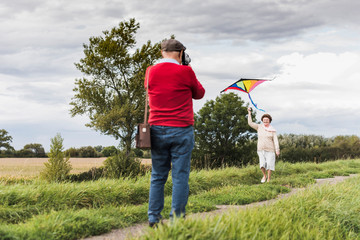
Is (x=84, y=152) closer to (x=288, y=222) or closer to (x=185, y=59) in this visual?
(x=185, y=59)

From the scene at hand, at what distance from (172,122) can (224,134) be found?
15944 mm

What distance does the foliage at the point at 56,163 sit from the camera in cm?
1225

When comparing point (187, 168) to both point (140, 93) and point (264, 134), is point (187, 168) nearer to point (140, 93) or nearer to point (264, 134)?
point (264, 134)

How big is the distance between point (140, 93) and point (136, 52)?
307 cm

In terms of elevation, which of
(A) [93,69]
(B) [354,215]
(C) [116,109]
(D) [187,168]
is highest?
(A) [93,69]

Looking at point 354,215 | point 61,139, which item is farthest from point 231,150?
point 354,215

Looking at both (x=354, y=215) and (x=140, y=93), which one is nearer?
(x=354, y=215)

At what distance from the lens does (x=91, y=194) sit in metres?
6.94

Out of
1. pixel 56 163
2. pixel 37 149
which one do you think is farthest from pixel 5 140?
pixel 56 163

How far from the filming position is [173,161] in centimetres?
427

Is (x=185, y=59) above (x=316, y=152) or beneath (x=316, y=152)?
above

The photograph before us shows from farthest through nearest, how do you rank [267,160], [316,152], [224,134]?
[316,152] < [224,134] < [267,160]

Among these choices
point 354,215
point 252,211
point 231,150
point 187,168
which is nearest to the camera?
point 187,168

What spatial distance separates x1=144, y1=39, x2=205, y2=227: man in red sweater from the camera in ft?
13.7
